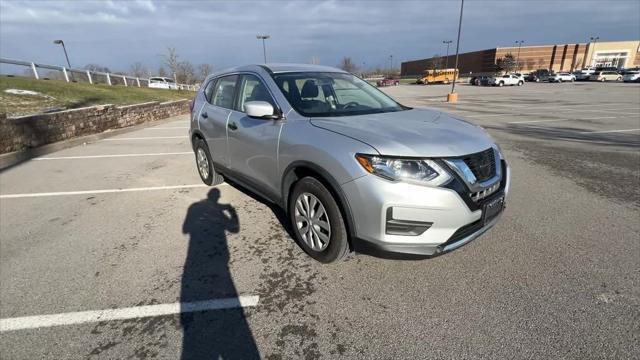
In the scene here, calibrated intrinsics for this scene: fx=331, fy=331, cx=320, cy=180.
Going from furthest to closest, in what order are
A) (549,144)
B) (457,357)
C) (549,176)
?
(549,144) → (549,176) → (457,357)

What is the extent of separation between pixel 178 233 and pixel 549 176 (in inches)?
219

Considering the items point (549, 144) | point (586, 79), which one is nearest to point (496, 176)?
point (549, 144)

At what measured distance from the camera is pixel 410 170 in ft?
7.62

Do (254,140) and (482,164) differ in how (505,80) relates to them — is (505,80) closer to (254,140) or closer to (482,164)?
(482,164)

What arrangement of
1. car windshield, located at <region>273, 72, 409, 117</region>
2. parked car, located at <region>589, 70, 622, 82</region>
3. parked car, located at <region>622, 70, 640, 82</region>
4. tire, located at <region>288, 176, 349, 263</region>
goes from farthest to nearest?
parked car, located at <region>589, 70, 622, 82</region>, parked car, located at <region>622, 70, 640, 82</region>, car windshield, located at <region>273, 72, 409, 117</region>, tire, located at <region>288, 176, 349, 263</region>

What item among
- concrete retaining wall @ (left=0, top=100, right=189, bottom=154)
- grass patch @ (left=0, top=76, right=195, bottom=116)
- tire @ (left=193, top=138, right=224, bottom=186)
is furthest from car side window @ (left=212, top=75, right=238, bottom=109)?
grass patch @ (left=0, top=76, right=195, bottom=116)

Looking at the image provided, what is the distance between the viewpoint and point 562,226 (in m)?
3.58

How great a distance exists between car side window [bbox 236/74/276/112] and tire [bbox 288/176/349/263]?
94 centimetres

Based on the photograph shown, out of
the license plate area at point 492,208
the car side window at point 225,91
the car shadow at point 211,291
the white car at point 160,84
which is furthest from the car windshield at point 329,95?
the white car at point 160,84

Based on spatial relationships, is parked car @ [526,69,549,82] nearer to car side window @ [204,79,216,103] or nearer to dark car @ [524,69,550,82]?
dark car @ [524,69,550,82]

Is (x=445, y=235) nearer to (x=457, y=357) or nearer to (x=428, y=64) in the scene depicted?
(x=457, y=357)

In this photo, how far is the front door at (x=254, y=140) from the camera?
325 cm

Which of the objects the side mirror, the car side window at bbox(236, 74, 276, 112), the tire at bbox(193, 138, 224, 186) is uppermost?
the car side window at bbox(236, 74, 276, 112)

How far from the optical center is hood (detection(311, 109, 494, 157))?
237cm
